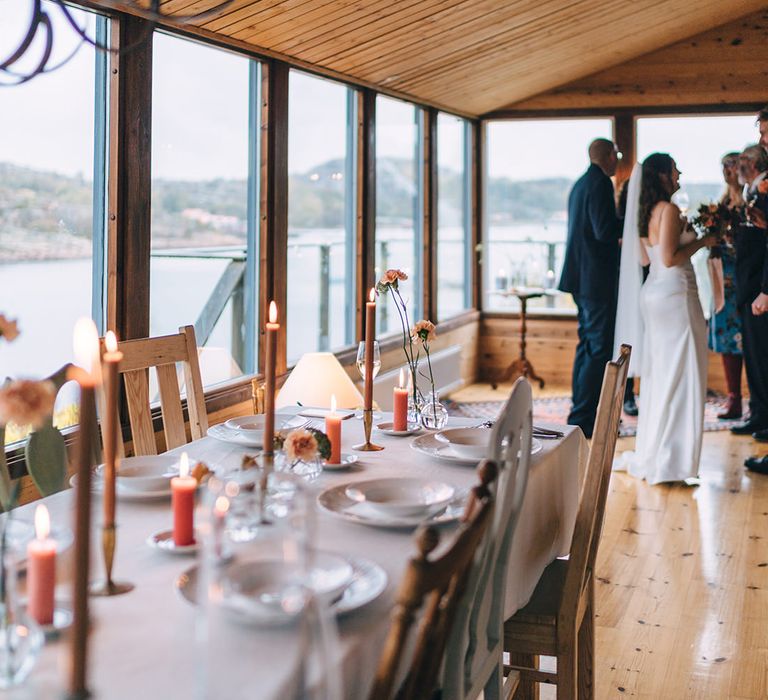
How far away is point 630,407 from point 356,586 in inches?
221

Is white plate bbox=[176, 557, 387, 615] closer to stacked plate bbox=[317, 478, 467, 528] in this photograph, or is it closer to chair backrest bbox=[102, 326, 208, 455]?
stacked plate bbox=[317, 478, 467, 528]

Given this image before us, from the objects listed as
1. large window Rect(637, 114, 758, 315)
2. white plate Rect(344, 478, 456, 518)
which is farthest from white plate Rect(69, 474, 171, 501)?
large window Rect(637, 114, 758, 315)

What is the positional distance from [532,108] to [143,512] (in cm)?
677

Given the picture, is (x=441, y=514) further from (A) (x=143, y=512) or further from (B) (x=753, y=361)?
(B) (x=753, y=361)

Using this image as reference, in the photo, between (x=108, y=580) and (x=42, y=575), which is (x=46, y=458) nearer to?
(x=108, y=580)

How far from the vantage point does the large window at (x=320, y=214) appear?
511 cm

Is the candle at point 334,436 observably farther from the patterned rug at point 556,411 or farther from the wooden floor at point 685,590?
the patterned rug at point 556,411

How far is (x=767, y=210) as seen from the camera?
5.04 m

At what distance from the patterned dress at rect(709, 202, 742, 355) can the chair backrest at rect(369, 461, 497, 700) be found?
17.2 feet

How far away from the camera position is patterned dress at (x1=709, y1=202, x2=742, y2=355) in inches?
248

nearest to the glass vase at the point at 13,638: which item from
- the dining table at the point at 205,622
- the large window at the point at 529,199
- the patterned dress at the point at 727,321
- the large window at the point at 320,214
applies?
the dining table at the point at 205,622

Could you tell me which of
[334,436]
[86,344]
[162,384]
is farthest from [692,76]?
[86,344]

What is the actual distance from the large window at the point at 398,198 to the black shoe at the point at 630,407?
1.62 meters

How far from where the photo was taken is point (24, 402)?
4.20 ft
